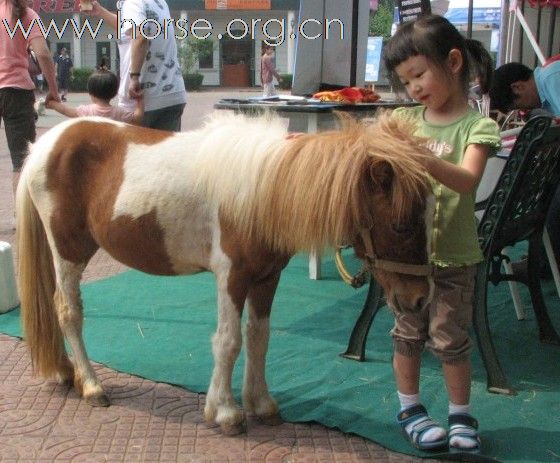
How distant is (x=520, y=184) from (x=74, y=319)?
202cm

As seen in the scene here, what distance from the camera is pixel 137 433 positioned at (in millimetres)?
2787

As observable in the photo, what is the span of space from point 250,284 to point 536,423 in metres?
1.31

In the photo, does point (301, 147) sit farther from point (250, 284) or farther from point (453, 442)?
point (453, 442)

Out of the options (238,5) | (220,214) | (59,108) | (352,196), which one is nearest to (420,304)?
(352,196)

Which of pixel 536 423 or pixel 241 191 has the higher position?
pixel 241 191

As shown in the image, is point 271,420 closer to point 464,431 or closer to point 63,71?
point 464,431

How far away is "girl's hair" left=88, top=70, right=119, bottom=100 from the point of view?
14.6ft

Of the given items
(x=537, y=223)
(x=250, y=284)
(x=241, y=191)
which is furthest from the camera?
(x=537, y=223)

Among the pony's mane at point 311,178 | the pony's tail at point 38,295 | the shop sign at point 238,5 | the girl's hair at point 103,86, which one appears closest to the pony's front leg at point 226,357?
the pony's mane at point 311,178

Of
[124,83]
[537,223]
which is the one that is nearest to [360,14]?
[124,83]

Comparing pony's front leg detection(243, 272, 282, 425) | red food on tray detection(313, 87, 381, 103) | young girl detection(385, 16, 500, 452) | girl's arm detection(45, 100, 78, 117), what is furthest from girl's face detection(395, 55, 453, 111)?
girl's arm detection(45, 100, 78, 117)

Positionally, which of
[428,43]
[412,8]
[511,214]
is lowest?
[511,214]

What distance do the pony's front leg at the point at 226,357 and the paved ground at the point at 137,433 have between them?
0.22 ft

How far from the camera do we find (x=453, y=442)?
256cm
